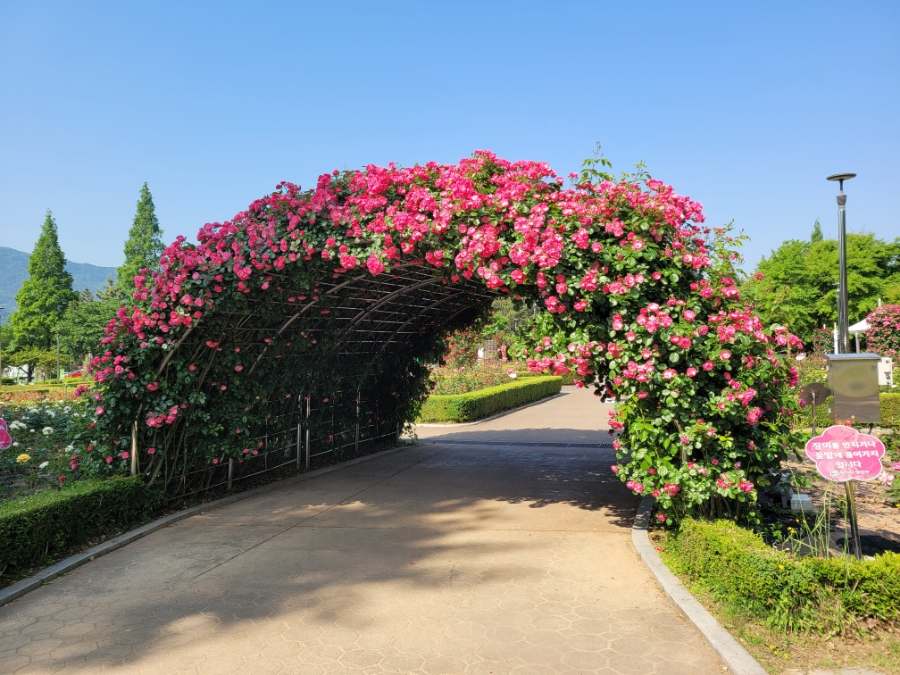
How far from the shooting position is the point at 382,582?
5.04m

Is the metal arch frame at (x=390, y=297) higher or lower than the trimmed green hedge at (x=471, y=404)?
higher

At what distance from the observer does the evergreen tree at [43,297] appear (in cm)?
4644

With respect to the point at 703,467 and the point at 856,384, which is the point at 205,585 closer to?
the point at 703,467

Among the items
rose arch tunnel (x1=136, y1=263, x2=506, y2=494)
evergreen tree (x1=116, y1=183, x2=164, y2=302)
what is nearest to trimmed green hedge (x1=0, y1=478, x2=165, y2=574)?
rose arch tunnel (x1=136, y1=263, x2=506, y2=494)

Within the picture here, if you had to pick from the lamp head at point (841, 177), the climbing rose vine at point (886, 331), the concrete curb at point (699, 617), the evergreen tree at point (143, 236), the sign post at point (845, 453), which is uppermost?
the evergreen tree at point (143, 236)

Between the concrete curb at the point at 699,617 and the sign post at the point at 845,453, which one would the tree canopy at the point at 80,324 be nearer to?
the concrete curb at the point at 699,617

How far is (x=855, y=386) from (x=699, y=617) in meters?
2.94

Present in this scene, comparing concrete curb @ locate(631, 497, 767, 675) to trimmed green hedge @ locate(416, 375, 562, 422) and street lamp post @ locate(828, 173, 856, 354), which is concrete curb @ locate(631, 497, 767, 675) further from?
trimmed green hedge @ locate(416, 375, 562, 422)

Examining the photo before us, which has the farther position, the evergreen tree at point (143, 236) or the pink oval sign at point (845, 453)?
the evergreen tree at point (143, 236)

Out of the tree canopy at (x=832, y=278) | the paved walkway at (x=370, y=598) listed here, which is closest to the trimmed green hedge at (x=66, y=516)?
the paved walkway at (x=370, y=598)

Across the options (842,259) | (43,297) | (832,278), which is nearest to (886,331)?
(842,259)

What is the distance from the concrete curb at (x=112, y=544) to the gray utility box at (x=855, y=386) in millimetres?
6625

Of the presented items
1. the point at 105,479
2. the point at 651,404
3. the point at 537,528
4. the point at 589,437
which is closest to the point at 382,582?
the point at 537,528

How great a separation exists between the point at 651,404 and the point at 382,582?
103 inches
